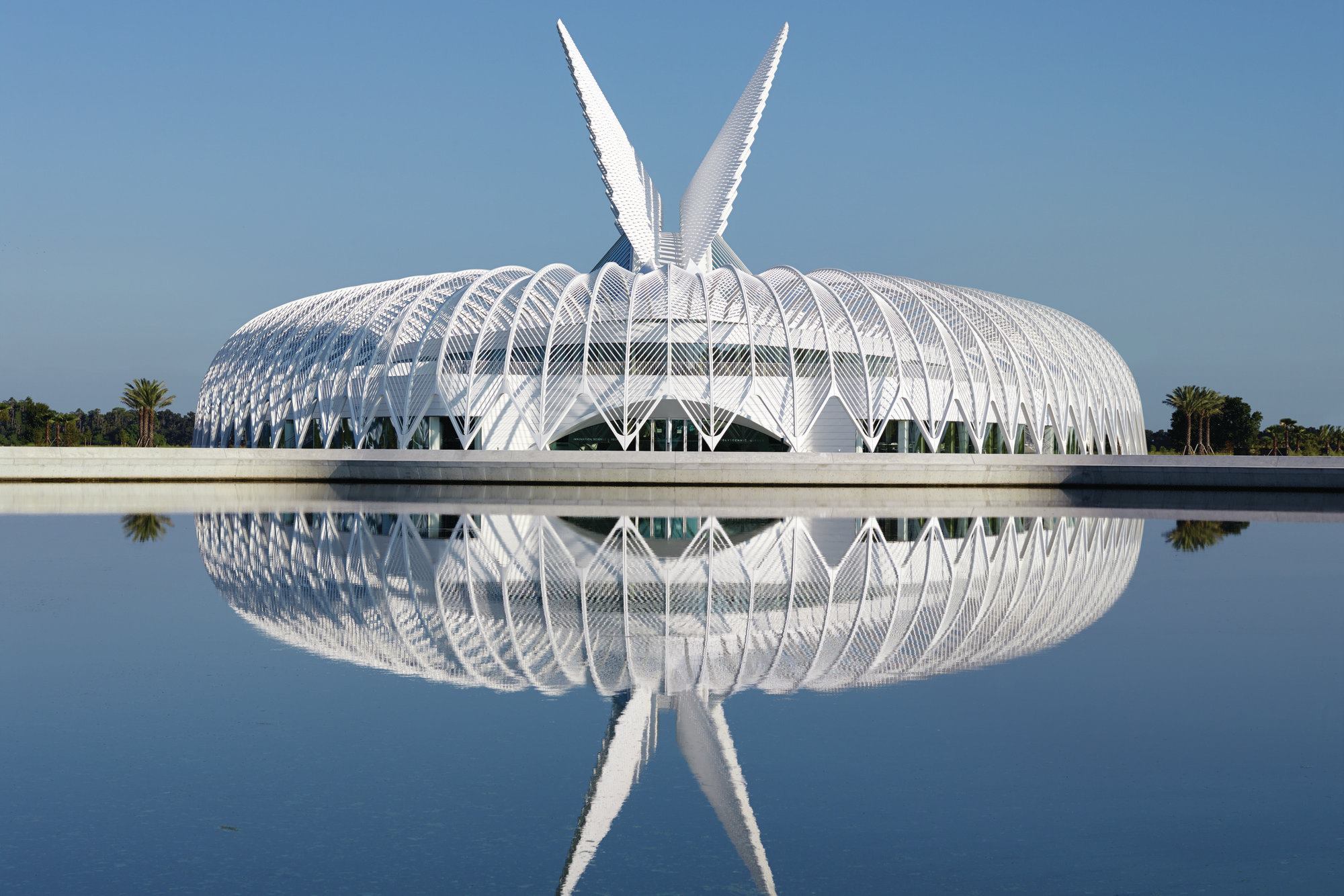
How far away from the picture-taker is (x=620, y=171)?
5578cm

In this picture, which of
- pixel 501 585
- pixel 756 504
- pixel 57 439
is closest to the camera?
pixel 501 585

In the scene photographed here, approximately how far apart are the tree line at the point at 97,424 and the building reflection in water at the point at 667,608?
45747 mm

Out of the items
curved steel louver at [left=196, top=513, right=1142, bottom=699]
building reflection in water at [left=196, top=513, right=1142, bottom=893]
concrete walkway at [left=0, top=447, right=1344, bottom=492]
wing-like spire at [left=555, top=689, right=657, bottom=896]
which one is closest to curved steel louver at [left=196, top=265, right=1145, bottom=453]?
concrete walkway at [left=0, top=447, right=1344, bottom=492]

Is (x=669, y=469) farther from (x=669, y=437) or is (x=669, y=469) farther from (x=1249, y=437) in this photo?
(x=1249, y=437)

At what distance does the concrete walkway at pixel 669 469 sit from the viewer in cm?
3819

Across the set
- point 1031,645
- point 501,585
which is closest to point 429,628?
point 501,585

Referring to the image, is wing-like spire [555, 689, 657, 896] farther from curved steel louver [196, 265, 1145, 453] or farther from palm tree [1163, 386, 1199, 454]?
palm tree [1163, 386, 1199, 454]

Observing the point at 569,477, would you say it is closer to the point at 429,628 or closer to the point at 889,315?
the point at 889,315

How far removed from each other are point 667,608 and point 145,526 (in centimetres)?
1422

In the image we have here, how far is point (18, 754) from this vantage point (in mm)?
7066

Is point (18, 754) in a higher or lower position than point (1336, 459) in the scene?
lower

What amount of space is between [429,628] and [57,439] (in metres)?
82.5

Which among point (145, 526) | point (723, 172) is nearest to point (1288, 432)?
point (723, 172)

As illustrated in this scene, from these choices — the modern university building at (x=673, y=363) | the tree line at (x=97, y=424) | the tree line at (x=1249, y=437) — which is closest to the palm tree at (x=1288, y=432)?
the tree line at (x=1249, y=437)
